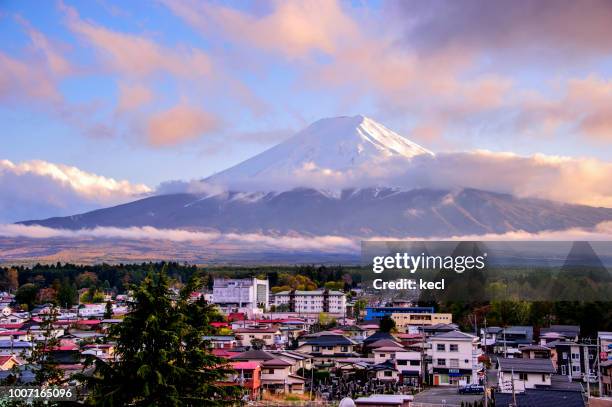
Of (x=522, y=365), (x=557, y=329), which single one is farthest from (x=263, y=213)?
(x=522, y=365)

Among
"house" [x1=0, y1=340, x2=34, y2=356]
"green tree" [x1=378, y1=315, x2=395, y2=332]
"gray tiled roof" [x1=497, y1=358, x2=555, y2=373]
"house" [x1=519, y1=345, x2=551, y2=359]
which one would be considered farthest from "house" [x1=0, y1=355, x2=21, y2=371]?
"green tree" [x1=378, y1=315, x2=395, y2=332]

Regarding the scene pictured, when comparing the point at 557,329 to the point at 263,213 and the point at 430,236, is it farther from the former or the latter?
the point at 263,213

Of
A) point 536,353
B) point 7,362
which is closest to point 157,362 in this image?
point 7,362

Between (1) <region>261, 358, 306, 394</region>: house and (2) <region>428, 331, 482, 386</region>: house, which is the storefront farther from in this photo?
(1) <region>261, 358, 306, 394</region>: house

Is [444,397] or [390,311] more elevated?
[390,311]

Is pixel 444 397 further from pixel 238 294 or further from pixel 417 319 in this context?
pixel 238 294

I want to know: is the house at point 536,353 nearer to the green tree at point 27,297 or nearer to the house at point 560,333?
the house at point 560,333

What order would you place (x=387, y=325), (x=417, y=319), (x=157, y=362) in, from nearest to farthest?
(x=157, y=362) → (x=387, y=325) → (x=417, y=319)
